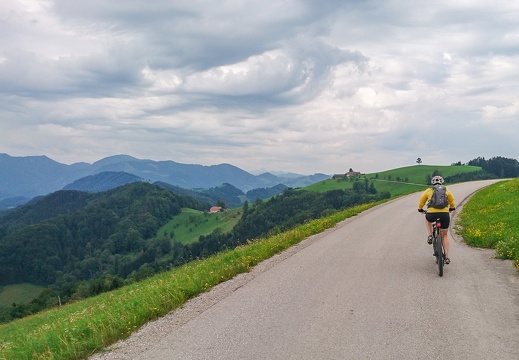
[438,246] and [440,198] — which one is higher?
[440,198]

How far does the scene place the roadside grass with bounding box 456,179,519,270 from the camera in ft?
41.9

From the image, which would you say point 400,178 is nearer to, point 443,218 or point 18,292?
point 18,292

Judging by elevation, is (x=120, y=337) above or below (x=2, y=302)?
above

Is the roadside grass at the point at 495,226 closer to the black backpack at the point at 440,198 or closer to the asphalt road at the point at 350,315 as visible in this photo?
the asphalt road at the point at 350,315

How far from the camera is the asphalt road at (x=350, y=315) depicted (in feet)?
20.4

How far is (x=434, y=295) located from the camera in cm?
878

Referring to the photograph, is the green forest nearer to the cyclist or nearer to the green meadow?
the green meadow

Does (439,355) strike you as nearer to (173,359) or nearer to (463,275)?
(173,359)

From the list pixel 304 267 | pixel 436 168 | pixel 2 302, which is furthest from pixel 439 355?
pixel 436 168

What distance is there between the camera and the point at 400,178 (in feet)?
570

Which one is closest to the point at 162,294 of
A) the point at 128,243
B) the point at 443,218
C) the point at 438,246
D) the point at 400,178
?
the point at 438,246

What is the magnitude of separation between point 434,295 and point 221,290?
14.9 feet

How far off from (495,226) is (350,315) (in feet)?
36.8

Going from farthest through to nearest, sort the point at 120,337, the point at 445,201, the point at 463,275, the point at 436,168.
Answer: the point at 436,168
the point at 445,201
the point at 463,275
the point at 120,337
